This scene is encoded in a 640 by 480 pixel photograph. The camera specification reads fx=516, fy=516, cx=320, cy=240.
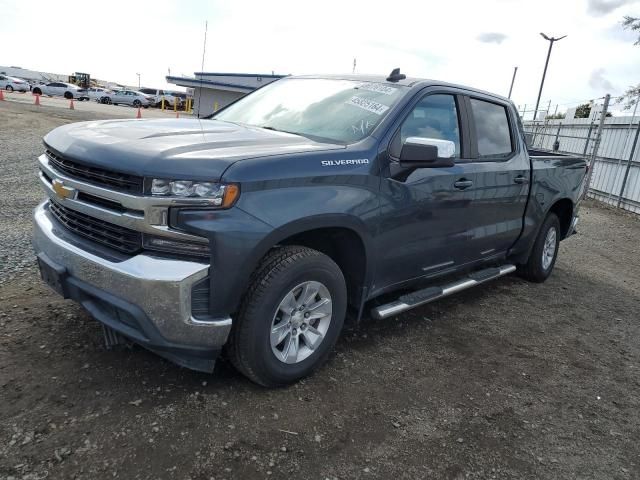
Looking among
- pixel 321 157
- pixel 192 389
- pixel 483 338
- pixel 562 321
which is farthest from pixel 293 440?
pixel 562 321

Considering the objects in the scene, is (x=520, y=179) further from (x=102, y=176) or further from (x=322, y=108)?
(x=102, y=176)

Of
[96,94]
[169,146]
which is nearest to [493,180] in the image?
[169,146]

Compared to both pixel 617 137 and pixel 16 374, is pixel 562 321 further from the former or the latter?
pixel 617 137

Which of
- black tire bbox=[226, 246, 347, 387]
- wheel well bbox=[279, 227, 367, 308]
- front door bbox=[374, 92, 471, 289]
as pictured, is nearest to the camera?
black tire bbox=[226, 246, 347, 387]

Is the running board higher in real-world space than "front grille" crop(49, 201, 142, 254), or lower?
lower

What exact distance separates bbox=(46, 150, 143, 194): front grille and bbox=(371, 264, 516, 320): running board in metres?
1.79

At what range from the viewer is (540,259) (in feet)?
18.6

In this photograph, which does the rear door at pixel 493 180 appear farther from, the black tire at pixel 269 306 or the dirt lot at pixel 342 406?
the black tire at pixel 269 306

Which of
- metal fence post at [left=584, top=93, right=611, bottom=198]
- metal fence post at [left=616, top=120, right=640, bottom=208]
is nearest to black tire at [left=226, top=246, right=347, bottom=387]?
metal fence post at [left=616, top=120, right=640, bottom=208]

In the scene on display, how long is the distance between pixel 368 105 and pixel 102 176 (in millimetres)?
1824

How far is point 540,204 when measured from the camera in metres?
5.20

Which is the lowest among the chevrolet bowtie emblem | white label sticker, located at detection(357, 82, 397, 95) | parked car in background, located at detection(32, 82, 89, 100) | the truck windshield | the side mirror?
parked car in background, located at detection(32, 82, 89, 100)

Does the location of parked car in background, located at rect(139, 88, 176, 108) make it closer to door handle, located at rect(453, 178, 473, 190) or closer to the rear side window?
the rear side window

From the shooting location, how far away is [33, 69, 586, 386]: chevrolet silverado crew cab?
246 centimetres
